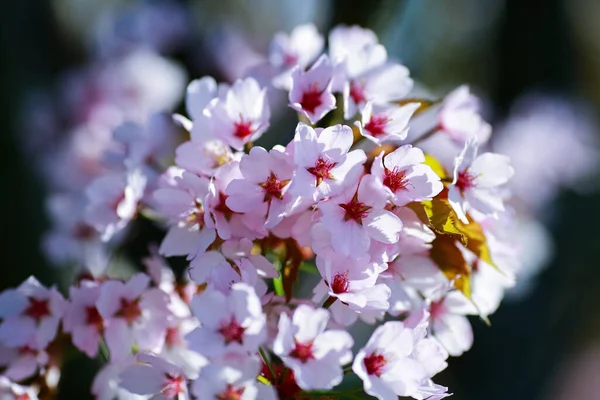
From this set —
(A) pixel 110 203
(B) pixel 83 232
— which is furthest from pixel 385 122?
(B) pixel 83 232

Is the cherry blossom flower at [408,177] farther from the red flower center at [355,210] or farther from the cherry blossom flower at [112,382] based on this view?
the cherry blossom flower at [112,382]

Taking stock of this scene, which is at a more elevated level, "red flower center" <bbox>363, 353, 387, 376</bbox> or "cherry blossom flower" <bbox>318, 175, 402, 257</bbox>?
"cherry blossom flower" <bbox>318, 175, 402, 257</bbox>

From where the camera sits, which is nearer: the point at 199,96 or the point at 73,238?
the point at 199,96

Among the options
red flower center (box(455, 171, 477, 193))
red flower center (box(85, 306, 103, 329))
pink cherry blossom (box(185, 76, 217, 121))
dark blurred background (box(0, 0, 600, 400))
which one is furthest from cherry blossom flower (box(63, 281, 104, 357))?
dark blurred background (box(0, 0, 600, 400))

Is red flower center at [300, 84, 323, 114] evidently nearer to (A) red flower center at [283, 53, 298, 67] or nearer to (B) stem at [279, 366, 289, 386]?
(A) red flower center at [283, 53, 298, 67]

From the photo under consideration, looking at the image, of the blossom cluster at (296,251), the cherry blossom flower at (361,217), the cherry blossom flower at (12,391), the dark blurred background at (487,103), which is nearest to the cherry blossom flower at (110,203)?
the blossom cluster at (296,251)

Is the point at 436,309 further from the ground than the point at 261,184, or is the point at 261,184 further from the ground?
Answer: the point at 261,184

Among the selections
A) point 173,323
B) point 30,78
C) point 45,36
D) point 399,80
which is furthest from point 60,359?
point 45,36

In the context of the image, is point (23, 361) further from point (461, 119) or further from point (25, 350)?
point (461, 119)
